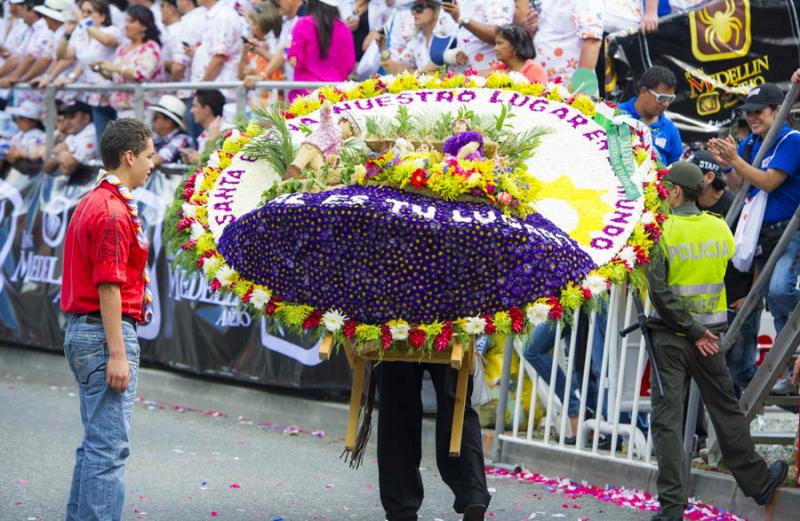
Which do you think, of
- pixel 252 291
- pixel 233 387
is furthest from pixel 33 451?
pixel 252 291

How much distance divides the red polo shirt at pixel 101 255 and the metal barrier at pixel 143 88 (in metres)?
4.00

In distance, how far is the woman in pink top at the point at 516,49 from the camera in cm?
946

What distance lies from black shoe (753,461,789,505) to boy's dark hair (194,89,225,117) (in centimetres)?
656

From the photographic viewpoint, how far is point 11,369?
1401cm

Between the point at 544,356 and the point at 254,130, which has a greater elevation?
the point at 254,130

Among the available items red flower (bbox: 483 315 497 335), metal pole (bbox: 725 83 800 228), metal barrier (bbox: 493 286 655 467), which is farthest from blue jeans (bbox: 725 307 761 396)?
red flower (bbox: 483 315 497 335)

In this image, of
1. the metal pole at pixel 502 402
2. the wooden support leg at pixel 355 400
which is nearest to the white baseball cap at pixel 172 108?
the metal pole at pixel 502 402

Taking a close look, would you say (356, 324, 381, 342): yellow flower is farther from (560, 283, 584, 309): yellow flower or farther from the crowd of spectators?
the crowd of spectators

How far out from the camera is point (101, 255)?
18.3ft

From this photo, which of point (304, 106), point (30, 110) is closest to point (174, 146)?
point (30, 110)

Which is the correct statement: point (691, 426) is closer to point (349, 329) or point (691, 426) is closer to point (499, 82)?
point (499, 82)

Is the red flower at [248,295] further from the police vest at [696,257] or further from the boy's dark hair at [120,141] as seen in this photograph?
the police vest at [696,257]

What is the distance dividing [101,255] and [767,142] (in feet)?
14.5

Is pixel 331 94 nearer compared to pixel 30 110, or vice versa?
pixel 331 94
